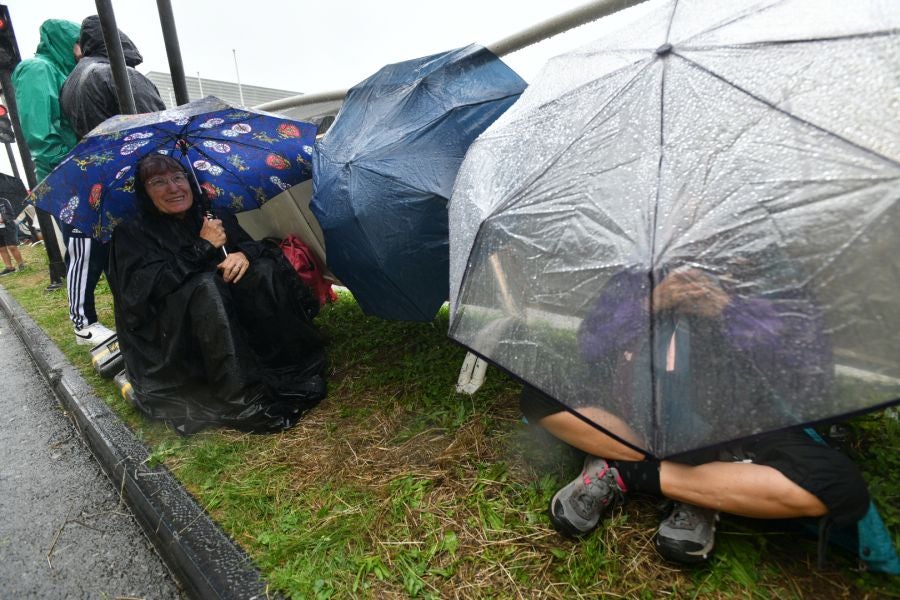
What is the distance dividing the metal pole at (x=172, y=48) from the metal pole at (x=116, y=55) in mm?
825

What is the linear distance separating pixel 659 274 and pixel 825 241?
335 mm

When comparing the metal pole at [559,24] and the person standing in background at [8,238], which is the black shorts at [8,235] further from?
the metal pole at [559,24]

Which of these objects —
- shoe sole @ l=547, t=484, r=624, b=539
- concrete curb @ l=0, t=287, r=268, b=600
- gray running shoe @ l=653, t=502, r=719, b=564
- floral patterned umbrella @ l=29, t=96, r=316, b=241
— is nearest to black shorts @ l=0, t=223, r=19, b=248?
concrete curb @ l=0, t=287, r=268, b=600

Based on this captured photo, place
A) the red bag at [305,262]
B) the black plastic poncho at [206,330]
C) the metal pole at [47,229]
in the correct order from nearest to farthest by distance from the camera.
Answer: the black plastic poncho at [206,330]
the red bag at [305,262]
the metal pole at [47,229]

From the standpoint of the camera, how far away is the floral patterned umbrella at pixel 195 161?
9.13 ft

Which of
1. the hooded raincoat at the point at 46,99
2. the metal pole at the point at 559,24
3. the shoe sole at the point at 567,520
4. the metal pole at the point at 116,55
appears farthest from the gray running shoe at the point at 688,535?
the hooded raincoat at the point at 46,99

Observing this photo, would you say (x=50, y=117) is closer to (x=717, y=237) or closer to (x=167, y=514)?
(x=167, y=514)

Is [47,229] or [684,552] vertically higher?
[684,552]

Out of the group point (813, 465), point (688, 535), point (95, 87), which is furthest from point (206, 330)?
point (813, 465)

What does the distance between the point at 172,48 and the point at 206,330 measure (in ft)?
9.13

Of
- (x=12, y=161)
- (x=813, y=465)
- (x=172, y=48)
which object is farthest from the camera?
(x=12, y=161)

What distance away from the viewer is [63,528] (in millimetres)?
2375

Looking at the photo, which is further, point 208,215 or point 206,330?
point 208,215

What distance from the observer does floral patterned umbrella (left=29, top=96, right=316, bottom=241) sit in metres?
2.78
